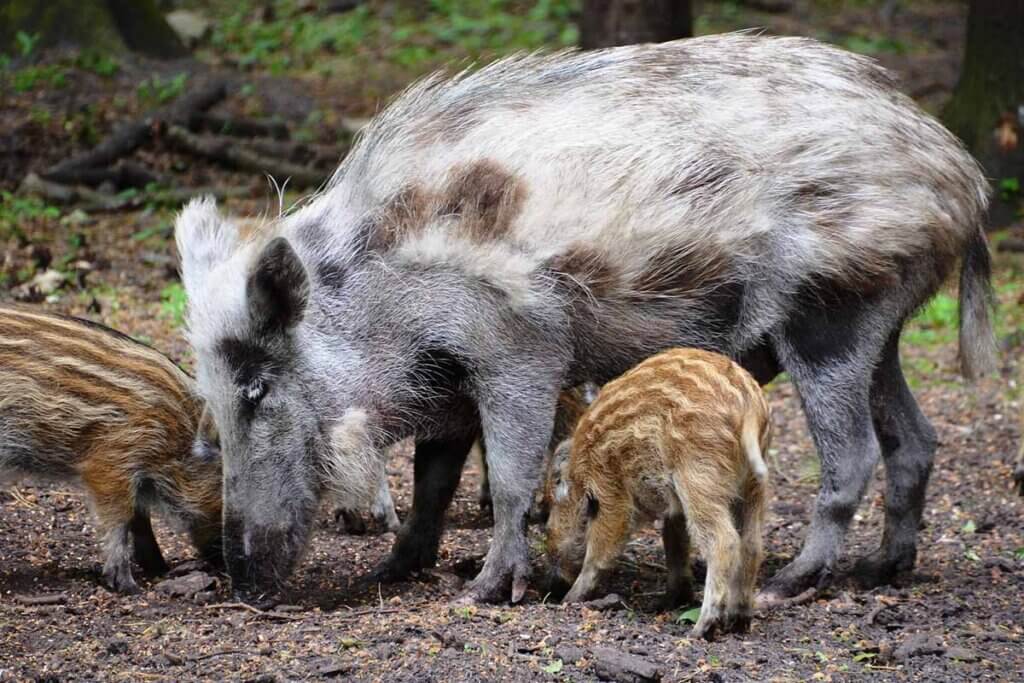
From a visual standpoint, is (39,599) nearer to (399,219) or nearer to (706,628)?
(399,219)

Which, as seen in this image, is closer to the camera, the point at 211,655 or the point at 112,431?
the point at 211,655

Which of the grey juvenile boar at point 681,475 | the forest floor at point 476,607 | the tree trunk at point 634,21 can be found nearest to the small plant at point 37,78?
the forest floor at point 476,607

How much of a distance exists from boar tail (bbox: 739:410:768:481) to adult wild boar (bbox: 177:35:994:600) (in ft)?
2.50

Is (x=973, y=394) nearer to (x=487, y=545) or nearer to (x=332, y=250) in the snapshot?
(x=487, y=545)

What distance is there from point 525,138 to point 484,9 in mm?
13013

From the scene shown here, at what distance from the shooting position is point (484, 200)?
16.7 ft

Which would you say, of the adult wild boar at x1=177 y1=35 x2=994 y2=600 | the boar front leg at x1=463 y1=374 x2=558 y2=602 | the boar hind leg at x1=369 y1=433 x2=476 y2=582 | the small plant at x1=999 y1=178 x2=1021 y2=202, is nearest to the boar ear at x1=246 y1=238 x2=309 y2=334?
the adult wild boar at x1=177 y1=35 x2=994 y2=600

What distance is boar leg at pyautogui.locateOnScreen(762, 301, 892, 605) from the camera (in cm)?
523

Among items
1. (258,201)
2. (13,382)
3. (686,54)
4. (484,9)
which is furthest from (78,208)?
(484,9)

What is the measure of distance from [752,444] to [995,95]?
23.3 ft

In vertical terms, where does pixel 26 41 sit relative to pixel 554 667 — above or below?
above

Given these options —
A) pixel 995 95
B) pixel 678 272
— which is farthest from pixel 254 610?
pixel 995 95

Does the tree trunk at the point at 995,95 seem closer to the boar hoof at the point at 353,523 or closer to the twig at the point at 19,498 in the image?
the boar hoof at the point at 353,523

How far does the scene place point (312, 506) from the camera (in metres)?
5.21
